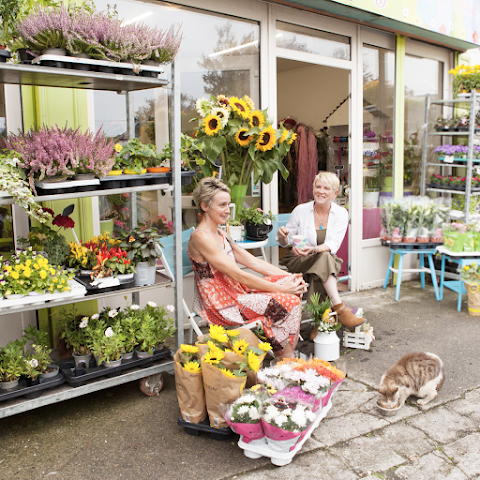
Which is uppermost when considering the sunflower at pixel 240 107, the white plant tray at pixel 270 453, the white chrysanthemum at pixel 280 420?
the sunflower at pixel 240 107

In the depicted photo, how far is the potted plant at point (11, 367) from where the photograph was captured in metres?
2.56

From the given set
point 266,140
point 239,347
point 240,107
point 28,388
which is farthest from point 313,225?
point 28,388

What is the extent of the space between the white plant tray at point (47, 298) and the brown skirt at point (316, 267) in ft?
6.22

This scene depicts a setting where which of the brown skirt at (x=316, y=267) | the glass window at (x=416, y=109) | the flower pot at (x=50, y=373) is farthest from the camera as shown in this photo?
the glass window at (x=416, y=109)

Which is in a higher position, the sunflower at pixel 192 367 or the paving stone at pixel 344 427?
the sunflower at pixel 192 367

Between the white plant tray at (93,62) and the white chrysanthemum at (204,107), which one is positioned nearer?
the white plant tray at (93,62)

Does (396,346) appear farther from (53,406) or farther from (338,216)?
(53,406)

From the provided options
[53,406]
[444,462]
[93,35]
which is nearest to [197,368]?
[53,406]

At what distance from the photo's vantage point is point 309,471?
234 cm

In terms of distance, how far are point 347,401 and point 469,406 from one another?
721mm

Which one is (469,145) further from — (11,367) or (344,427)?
(11,367)

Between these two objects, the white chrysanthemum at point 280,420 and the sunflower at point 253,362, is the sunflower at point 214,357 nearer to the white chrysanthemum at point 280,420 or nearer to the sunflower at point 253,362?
the sunflower at point 253,362

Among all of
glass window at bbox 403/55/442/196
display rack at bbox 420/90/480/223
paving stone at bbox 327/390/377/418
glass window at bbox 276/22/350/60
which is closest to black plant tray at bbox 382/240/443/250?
display rack at bbox 420/90/480/223

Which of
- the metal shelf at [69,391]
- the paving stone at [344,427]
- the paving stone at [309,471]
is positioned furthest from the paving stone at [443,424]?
the metal shelf at [69,391]
